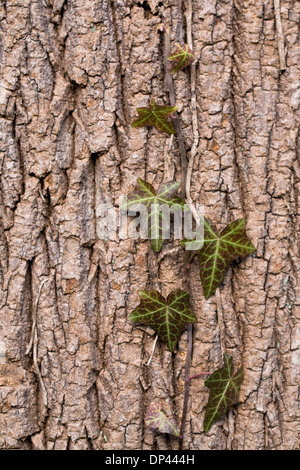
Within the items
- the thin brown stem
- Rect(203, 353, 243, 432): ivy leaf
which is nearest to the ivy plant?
Rect(203, 353, 243, 432): ivy leaf

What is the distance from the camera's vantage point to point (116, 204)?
130cm

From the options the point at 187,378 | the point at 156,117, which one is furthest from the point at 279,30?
the point at 187,378

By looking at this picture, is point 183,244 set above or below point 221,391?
above

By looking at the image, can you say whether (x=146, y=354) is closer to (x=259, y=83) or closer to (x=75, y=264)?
(x=75, y=264)

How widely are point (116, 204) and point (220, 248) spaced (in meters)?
0.36

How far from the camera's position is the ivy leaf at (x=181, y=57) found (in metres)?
1.21

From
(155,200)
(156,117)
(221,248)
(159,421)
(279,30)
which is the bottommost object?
(159,421)

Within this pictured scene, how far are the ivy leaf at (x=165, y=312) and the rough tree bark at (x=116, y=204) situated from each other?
47mm

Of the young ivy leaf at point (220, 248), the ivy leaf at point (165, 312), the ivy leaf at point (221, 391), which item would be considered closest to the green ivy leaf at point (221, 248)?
the young ivy leaf at point (220, 248)

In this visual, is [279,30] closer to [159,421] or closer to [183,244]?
[183,244]

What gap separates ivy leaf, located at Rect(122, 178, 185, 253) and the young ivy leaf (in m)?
0.09

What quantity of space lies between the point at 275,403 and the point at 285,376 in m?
0.09

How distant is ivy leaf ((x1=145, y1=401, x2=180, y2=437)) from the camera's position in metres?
1.28

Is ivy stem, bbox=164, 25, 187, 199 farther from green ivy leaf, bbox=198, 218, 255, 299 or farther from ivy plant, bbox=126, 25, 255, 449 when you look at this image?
green ivy leaf, bbox=198, 218, 255, 299
